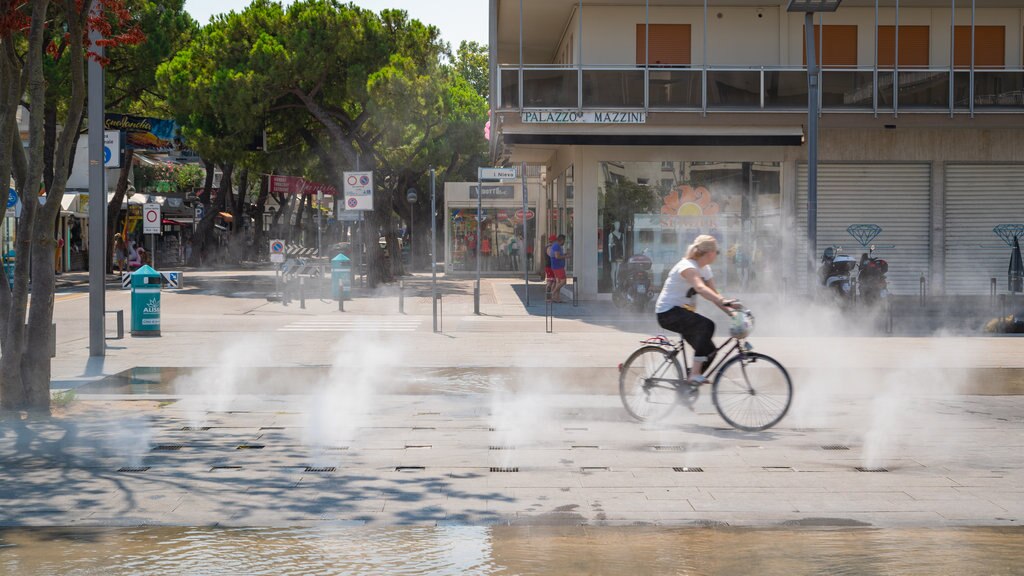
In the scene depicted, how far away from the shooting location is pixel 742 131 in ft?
86.4

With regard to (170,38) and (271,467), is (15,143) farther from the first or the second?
(170,38)

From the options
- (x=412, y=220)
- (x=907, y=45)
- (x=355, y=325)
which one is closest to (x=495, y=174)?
(x=355, y=325)

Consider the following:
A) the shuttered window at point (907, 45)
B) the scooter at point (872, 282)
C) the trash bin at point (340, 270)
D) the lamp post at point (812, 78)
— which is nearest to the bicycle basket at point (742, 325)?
the lamp post at point (812, 78)

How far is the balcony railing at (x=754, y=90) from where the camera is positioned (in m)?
25.8

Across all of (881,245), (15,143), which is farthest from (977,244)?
(15,143)

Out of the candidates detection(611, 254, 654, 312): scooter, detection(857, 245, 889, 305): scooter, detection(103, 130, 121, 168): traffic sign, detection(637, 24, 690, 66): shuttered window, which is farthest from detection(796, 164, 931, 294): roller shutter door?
detection(103, 130, 121, 168): traffic sign

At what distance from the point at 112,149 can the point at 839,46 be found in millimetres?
19217

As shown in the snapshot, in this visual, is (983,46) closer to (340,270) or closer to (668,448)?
(340,270)

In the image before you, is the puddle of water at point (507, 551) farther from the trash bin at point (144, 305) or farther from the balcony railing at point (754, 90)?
the balcony railing at point (754, 90)

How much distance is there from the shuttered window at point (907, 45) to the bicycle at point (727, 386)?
68.0 ft

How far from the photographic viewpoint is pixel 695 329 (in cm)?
938

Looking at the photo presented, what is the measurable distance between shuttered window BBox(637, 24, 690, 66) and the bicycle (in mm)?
19173

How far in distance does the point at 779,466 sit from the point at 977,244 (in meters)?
22.1

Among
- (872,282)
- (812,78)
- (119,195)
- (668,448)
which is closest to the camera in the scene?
(668,448)
